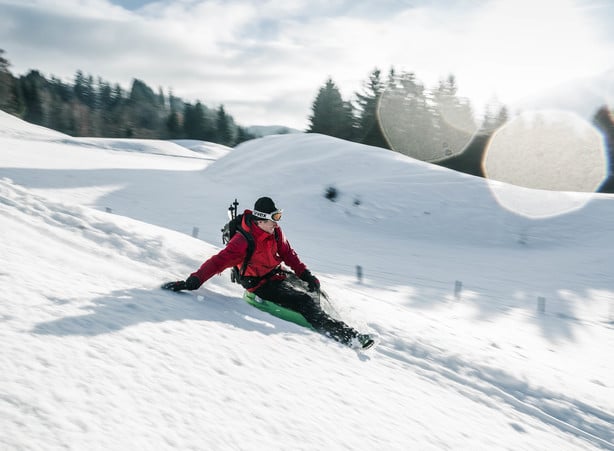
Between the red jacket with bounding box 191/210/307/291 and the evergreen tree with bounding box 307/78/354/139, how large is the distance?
143 feet

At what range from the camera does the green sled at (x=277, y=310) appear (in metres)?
4.70

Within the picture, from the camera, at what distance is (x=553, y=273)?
461 inches

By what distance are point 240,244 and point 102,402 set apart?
8.87 ft

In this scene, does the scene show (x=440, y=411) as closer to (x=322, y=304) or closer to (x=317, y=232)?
(x=322, y=304)

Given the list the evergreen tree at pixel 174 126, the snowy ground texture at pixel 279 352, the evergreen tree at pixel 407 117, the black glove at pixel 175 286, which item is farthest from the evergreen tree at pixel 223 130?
the black glove at pixel 175 286

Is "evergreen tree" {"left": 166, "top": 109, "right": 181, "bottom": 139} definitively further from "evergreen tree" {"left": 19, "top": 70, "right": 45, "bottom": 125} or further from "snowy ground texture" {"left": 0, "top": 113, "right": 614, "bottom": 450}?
"snowy ground texture" {"left": 0, "top": 113, "right": 614, "bottom": 450}

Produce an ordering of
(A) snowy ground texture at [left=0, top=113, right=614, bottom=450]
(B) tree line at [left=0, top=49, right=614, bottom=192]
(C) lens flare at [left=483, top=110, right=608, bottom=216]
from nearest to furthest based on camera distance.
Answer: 1. (A) snowy ground texture at [left=0, top=113, right=614, bottom=450]
2. (C) lens flare at [left=483, top=110, right=608, bottom=216]
3. (B) tree line at [left=0, top=49, right=614, bottom=192]

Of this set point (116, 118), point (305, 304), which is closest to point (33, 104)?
point (116, 118)

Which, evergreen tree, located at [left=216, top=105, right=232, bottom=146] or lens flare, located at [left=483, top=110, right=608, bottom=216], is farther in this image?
evergreen tree, located at [left=216, top=105, right=232, bottom=146]

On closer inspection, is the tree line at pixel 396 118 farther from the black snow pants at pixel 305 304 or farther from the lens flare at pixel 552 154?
the black snow pants at pixel 305 304

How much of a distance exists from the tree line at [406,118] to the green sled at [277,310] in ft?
123

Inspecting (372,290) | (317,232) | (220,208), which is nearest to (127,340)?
(372,290)

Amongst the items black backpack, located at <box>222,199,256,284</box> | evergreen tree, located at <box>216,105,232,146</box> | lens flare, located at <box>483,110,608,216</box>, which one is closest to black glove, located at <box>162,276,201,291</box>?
black backpack, located at <box>222,199,256,284</box>

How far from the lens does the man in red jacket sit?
14.7ft
